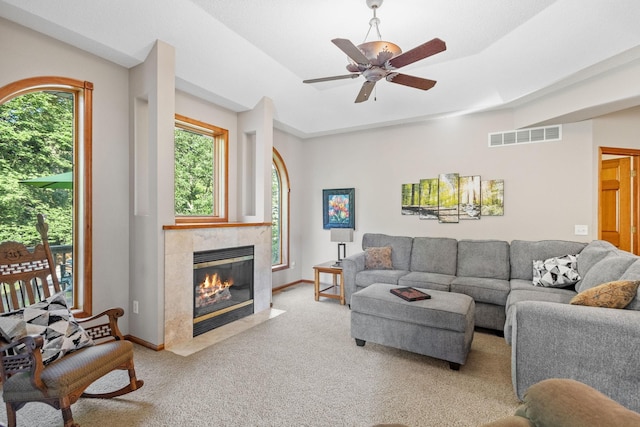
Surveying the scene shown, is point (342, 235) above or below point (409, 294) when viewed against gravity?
above

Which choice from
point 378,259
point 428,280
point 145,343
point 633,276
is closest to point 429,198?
point 378,259

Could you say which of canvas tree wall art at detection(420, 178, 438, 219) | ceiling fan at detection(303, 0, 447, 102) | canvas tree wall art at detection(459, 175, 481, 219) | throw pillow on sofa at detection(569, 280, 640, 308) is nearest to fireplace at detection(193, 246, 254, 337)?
ceiling fan at detection(303, 0, 447, 102)

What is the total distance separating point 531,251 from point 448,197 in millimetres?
1355

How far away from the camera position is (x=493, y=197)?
179 inches

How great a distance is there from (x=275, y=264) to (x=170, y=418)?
140 inches

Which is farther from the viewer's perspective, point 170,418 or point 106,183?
point 106,183

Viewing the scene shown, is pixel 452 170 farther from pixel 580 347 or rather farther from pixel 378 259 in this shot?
pixel 580 347

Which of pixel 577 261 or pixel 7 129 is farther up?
pixel 7 129

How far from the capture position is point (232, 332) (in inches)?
141

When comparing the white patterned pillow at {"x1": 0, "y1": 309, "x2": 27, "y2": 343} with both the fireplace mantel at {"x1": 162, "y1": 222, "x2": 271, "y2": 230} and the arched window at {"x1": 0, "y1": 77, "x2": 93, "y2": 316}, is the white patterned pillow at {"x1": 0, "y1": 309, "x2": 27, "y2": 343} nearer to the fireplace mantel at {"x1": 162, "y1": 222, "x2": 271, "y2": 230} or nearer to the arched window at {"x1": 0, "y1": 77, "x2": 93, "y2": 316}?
the arched window at {"x1": 0, "y1": 77, "x2": 93, "y2": 316}

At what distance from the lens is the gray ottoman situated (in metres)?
2.69

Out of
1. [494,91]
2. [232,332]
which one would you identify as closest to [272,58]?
[494,91]

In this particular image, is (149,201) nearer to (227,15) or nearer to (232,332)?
(232,332)

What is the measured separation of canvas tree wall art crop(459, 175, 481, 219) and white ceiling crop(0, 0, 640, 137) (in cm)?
108
